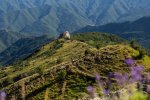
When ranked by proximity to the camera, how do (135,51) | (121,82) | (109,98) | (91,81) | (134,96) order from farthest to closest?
1. (135,51)
2. (91,81)
3. (109,98)
4. (121,82)
5. (134,96)

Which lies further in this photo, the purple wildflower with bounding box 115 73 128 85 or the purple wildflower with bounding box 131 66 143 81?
the purple wildflower with bounding box 115 73 128 85

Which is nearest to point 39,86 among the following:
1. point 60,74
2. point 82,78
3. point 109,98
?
point 60,74

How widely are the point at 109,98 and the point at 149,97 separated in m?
2.36

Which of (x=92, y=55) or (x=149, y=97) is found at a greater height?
(x=92, y=55)

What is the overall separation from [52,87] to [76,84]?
4.87 metres

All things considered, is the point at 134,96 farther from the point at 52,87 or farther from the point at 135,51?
the point at 135,51

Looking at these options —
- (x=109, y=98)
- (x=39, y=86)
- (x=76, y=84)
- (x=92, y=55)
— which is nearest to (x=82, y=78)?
(x=76, y=84)

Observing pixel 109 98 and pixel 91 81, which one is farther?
pixel 91 81

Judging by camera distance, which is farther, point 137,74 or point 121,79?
point 121,79

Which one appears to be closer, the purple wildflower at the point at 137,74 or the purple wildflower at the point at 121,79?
the purple wildflower at the point at 137,74

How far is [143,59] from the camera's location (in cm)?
8400

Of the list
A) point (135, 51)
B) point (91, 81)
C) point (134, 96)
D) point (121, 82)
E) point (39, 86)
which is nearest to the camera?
point (134, 96)

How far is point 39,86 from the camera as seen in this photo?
283 ft

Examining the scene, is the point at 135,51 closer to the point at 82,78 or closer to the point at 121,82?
the point at 82,78
